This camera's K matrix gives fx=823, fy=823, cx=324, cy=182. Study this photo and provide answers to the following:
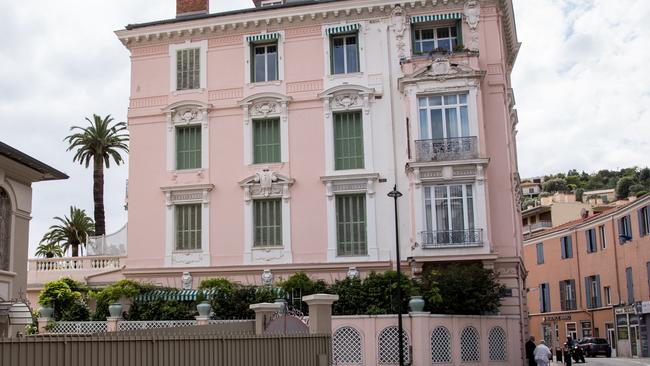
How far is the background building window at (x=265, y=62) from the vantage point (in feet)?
113

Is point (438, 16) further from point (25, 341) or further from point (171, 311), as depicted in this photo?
point (25, 341)

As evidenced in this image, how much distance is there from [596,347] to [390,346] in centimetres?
3013

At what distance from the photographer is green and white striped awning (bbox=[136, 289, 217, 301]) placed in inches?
1239

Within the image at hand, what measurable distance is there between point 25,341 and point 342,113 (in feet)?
79.4

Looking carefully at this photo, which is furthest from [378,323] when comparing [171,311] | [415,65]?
[415,65]

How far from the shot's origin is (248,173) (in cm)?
3372

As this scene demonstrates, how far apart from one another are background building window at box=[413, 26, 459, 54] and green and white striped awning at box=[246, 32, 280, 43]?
578 cm

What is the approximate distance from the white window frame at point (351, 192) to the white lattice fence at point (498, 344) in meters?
5.74

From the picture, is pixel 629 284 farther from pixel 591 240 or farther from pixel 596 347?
pixel 591 240

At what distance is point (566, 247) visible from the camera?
59188 millimetres

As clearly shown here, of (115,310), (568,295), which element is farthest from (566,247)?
(115,310)

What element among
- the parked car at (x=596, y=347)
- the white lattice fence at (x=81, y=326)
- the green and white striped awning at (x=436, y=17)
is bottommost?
the parked car at (x=596, y=347)

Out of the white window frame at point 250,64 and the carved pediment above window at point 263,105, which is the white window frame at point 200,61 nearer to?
the white window frame at point 250,64

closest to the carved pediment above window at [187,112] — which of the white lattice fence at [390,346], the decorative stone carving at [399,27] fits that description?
the decorative stone carving at [399,27]
